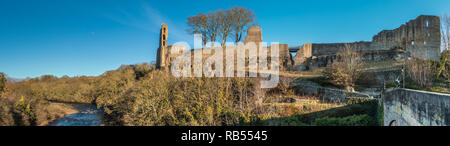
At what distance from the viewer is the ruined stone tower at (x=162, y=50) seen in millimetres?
40588

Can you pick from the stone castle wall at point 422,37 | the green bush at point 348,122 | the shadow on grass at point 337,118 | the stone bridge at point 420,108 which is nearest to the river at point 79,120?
the shadow on grass at point 337,118

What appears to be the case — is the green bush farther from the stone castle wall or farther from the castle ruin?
the stone castle wall

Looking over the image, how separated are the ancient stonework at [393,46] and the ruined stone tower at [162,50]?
24561 mm

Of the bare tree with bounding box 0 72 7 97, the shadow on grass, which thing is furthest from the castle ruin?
the bare tree with bounding box 0 72 7 97

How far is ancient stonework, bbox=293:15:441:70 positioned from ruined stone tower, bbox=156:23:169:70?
2456cm

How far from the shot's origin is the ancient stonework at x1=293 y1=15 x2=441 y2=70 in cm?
2683

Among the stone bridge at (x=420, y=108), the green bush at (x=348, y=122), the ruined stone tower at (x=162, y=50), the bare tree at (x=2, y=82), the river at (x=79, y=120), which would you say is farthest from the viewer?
the ruined stone tower at (x=162, y=50)

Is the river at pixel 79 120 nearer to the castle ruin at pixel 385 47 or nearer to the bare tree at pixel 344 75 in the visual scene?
the bare tree at pixel 344 75

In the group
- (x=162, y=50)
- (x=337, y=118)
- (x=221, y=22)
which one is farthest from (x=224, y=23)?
(x=337, y=118)

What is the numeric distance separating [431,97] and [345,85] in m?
17.7
